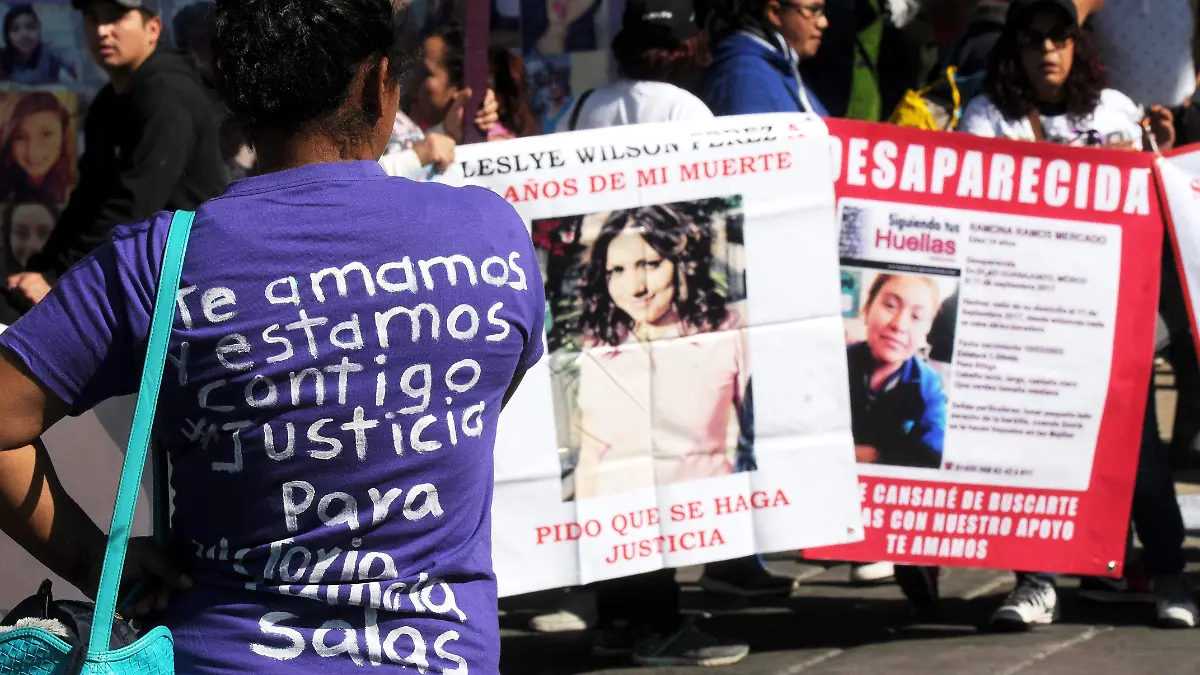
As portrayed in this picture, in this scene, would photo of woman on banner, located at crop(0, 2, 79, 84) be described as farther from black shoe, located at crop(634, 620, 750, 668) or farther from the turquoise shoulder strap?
the turquoise shoulder strap

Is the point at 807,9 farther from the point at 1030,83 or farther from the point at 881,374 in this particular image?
the point at 881,374

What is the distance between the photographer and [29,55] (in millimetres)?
6312

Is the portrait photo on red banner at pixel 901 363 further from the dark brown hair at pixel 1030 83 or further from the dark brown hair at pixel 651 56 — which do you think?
the dark brown hair at pixel 651 56

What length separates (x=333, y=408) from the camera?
179 centimetres

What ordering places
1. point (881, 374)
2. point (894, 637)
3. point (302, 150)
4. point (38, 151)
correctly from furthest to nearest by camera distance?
point (38, 151)
point (894, 637)
point (881, 374)
point (302, 150)

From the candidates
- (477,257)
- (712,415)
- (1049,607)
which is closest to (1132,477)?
(1049,607)

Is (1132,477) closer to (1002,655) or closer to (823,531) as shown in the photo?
(1002,655)

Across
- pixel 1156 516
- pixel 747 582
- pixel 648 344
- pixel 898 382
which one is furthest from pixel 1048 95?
pixel 747 582

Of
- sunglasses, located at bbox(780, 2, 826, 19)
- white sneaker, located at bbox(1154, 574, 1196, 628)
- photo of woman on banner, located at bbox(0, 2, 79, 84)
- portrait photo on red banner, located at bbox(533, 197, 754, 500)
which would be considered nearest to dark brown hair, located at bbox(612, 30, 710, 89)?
sunglasses, located at bbox(780, 2, 826, 19)

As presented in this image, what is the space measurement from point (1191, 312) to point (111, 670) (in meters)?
4.04

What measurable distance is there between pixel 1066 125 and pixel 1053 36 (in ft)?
0.91

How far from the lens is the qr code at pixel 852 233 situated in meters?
4.69

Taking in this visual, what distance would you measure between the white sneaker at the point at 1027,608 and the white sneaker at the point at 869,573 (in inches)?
24.8

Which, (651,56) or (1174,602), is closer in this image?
(651,56)
